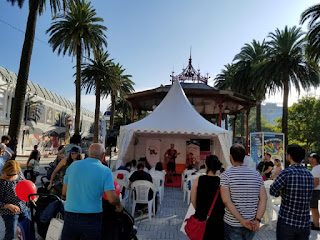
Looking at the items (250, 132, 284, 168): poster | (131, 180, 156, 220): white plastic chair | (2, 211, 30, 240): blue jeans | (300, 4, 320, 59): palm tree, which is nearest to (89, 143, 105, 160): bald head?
(2, 211, 30, 240): blue jeans

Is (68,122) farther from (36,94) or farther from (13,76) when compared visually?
(13,76)

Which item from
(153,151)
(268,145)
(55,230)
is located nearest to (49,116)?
(153,151)

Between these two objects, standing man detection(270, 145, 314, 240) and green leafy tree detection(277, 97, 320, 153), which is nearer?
standing man detection(270, 145, 314, 240)

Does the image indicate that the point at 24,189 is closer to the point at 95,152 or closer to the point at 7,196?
the point at 7,196

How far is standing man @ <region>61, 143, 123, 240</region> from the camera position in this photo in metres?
2.60

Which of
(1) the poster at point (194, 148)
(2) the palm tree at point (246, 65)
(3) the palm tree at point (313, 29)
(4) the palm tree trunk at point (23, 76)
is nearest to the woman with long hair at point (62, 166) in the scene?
(4) the palm tree trunk at point (23, 76)

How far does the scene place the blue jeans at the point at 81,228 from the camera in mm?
2590

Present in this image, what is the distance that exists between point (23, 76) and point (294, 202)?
1071cm

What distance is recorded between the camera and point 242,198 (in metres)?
2.61

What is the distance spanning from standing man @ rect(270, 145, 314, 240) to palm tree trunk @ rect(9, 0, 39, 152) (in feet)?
31.7

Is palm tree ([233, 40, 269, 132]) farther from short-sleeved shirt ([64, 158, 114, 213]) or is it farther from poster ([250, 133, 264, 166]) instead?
short-sleeved shirt ([64, 158, 114, 213])

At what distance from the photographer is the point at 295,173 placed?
282 centimetres

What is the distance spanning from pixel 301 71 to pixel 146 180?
19.4 meters

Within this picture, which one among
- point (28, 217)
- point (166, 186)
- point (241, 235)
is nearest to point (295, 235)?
point (241, 235)
